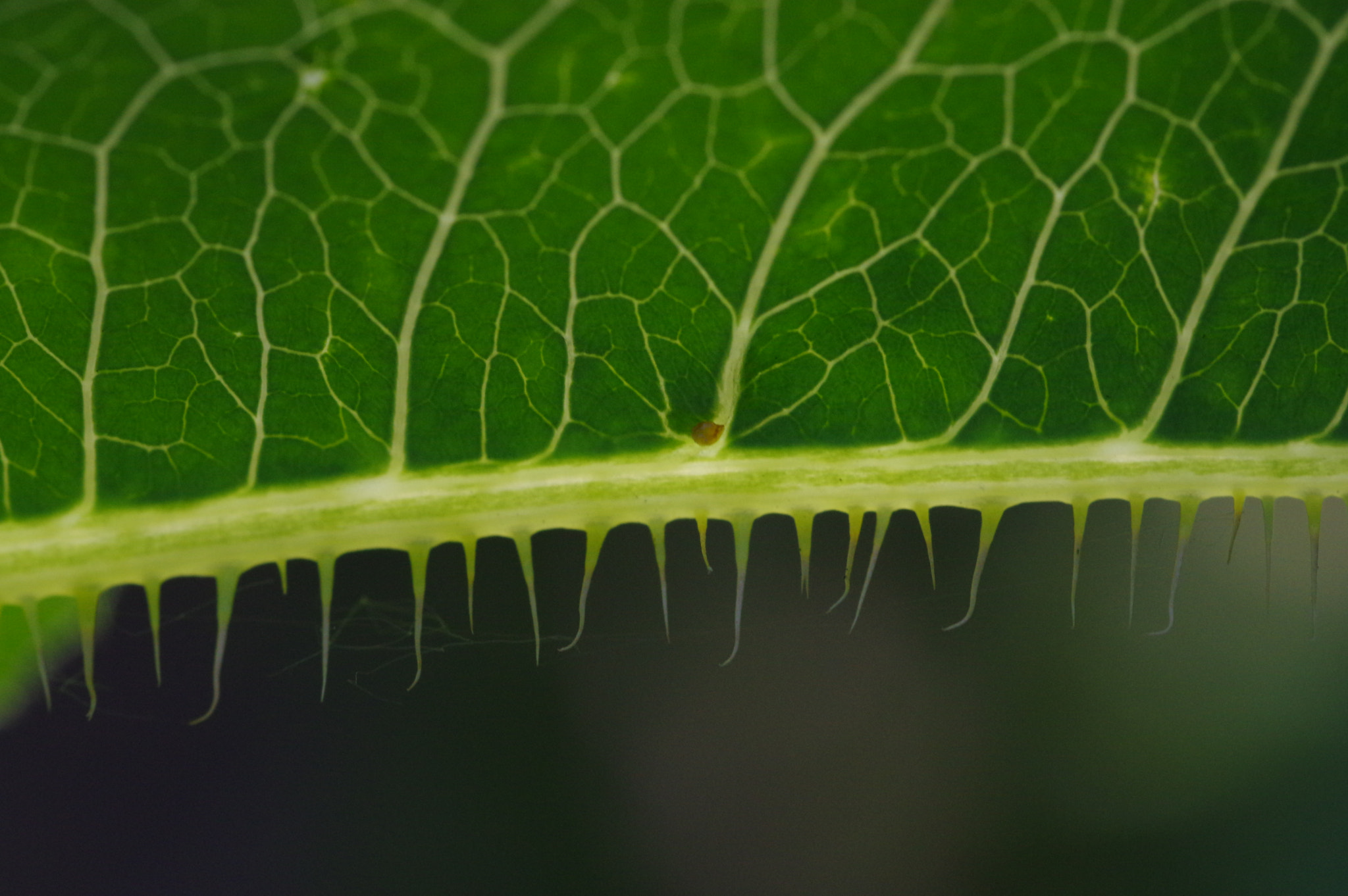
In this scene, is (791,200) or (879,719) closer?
(791,200)

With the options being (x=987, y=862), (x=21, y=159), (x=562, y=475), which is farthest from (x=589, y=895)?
(x=21, y=159)

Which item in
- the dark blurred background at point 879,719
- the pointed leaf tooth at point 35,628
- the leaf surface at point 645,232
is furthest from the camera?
the dark blurred background at point 879,719

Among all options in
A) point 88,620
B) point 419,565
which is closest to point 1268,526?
point 419,565

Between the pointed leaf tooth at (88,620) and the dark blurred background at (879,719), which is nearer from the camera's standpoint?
the pointed leaf tooth at (88,620)

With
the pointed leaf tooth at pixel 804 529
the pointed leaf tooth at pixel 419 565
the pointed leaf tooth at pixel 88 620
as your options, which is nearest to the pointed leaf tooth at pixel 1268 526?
the pointed leaf tooth at pixel 804 529

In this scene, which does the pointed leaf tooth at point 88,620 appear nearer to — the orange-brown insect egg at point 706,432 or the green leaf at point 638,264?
the green leaf at point 638,264

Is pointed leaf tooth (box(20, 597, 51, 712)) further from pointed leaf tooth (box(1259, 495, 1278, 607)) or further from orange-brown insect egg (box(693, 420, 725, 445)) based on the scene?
pointed leaf tooth (box(1259, 495, 1278, 607))

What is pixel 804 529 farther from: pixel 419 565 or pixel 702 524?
pixel 419 565
